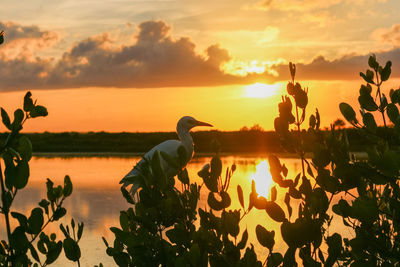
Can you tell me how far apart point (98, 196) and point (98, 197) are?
0.17 m

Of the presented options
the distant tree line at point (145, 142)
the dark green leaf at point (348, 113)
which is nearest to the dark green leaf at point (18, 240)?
the dark green leaf at point (348, 113)

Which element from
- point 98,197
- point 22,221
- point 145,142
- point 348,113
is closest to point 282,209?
point 348,113

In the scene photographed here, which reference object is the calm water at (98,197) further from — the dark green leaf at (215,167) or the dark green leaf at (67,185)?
the dark green leaf at (215,167)

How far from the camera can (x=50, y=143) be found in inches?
1337

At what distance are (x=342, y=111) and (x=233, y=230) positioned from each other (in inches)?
27.2

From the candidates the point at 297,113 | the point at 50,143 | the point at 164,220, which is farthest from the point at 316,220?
the point at 50,143

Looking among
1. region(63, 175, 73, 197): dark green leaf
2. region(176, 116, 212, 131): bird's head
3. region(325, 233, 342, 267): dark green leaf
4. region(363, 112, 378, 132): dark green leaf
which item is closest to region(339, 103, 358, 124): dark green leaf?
region(363, 112, 378, 132): dark green leaf

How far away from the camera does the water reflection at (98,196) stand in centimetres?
845

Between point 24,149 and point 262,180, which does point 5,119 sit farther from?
point 262,180

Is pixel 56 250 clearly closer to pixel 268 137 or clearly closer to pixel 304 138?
pixel 304 138

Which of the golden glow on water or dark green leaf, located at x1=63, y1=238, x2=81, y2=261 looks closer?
dark green leaf, located at x1=63, y1=238, x2=81, y2=261

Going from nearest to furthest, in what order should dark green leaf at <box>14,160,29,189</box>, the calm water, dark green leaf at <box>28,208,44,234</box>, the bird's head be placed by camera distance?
dark green leaf at <box>14,160,29,189</box> → dark green leaf at <box>28,208,44,234</box> → the bird's head → the calm water

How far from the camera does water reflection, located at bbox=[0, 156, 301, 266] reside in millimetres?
8453

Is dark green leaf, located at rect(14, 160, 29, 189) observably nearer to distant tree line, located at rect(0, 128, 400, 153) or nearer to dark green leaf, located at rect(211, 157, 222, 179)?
dark green leaf, located at rect(211, 157, 222, 179)
